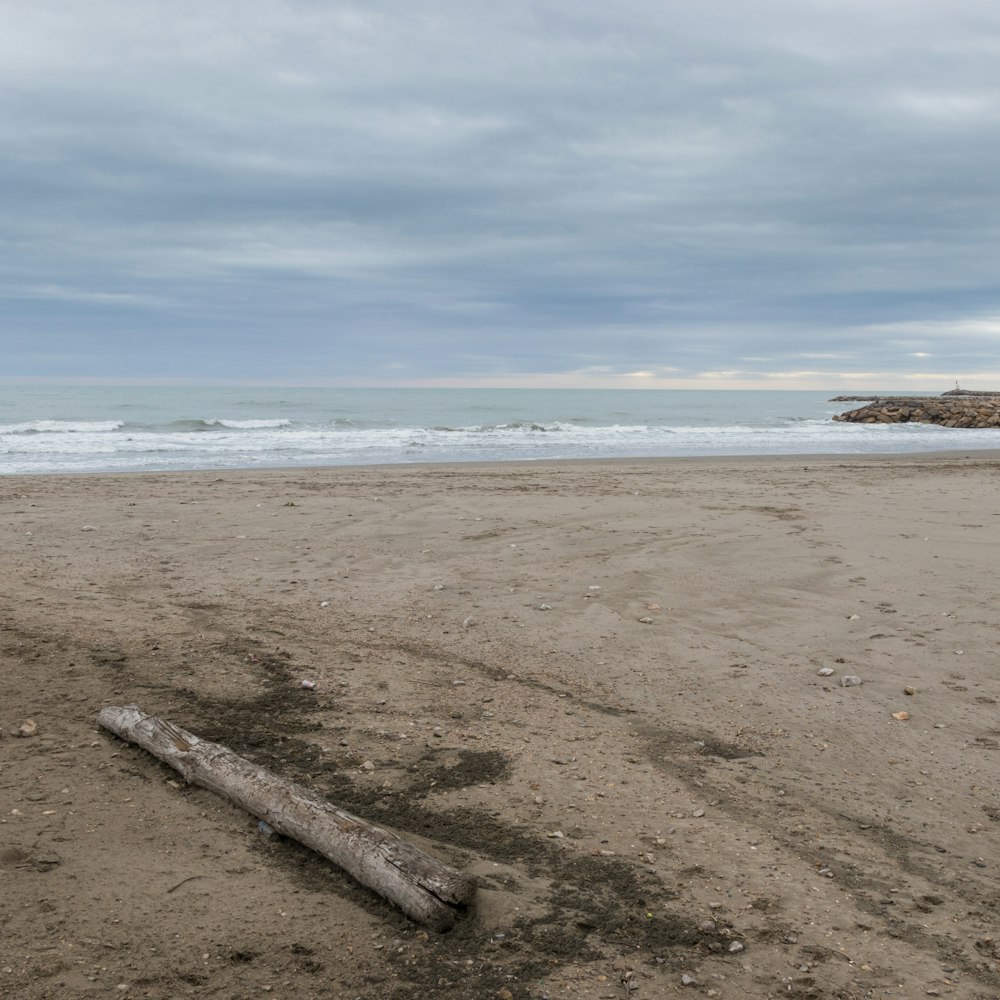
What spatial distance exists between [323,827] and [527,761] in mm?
1206

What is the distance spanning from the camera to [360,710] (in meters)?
4.58

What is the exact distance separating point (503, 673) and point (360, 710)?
960 millimetres

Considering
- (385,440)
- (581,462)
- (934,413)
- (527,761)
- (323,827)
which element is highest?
(934,413)

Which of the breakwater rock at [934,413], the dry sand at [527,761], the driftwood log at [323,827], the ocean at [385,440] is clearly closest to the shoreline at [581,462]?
the ocean at [385,440]

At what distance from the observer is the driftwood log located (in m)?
→ 2.75

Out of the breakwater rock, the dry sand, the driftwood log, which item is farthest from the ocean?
the driftwood log

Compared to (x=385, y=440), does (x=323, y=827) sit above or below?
below

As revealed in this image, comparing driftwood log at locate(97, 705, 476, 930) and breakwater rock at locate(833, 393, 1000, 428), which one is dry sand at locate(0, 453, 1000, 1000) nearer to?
driftwood log at locate(97, 705, 476, 930)

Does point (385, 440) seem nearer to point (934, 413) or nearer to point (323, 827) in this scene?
point (323, 827)

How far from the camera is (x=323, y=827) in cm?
305

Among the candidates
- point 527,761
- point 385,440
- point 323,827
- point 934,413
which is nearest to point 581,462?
point 385,440

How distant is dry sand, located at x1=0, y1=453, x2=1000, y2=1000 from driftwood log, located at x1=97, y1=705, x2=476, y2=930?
0.07 meters

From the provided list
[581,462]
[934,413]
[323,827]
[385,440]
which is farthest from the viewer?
[934,413]

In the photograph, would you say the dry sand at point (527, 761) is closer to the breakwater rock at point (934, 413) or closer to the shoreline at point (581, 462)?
the shoreline at point (581, 462)
